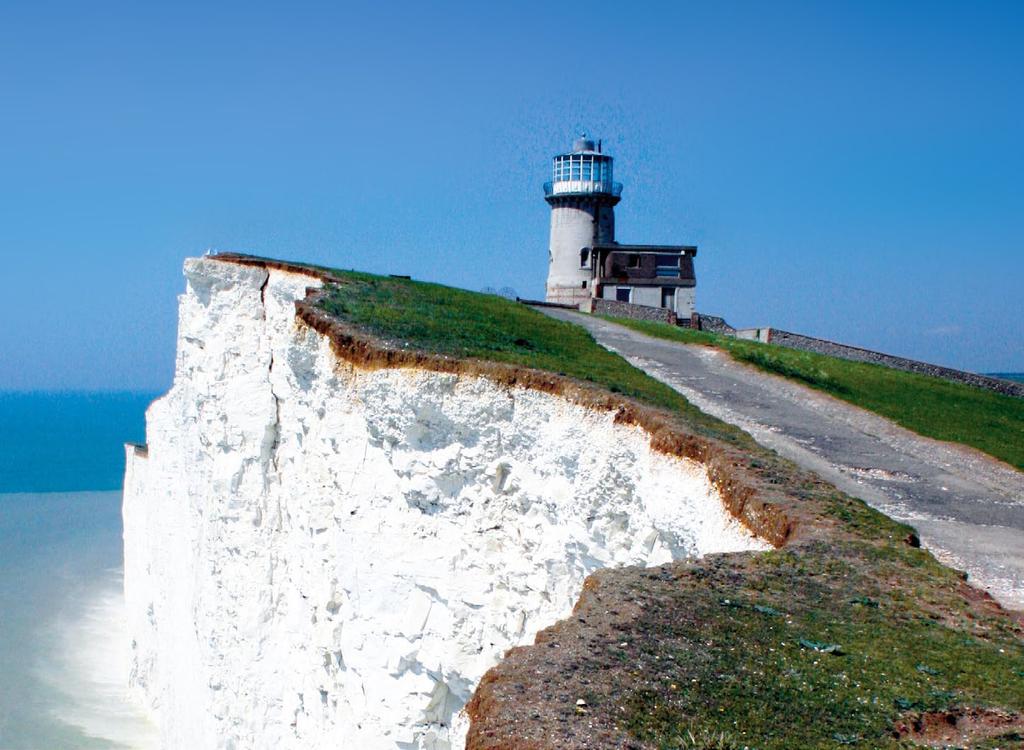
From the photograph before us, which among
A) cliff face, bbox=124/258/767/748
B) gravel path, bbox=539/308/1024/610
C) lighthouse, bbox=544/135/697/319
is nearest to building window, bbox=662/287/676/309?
lighthouse, bbox=544/135/697/319

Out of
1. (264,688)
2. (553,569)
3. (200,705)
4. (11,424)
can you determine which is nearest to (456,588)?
(553,569)

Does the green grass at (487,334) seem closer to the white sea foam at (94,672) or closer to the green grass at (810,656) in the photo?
the green grass at (810,656)

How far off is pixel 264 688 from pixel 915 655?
1382cm

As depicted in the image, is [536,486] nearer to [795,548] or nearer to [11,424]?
[795,548]

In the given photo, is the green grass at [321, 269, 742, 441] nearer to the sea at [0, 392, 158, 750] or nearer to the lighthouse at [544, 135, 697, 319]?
the sea at [0, 392, 158, 750]

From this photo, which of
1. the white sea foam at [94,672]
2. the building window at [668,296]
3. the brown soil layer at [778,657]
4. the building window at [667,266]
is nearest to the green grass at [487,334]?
the brown soil layer at [778,657]

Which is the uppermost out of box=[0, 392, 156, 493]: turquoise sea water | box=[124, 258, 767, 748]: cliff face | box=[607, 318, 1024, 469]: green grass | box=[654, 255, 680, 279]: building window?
box=[654, 255, 680, 279]: building window

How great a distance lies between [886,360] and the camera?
101ft

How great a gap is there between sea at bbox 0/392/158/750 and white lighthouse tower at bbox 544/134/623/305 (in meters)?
22.0

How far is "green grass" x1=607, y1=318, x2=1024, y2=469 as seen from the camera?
1711cm

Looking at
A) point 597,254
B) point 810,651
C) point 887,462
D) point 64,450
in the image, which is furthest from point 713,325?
point 64,450

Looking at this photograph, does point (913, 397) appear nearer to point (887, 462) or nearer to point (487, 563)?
point (887, 462)

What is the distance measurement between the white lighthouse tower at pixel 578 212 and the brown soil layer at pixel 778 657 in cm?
3608

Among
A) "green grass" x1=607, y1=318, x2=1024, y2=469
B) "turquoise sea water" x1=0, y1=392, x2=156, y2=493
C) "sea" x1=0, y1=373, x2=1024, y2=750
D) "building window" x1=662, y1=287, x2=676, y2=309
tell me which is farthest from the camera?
"turquoise sea water" x1=0, y1=392, x2=156, y2=493
